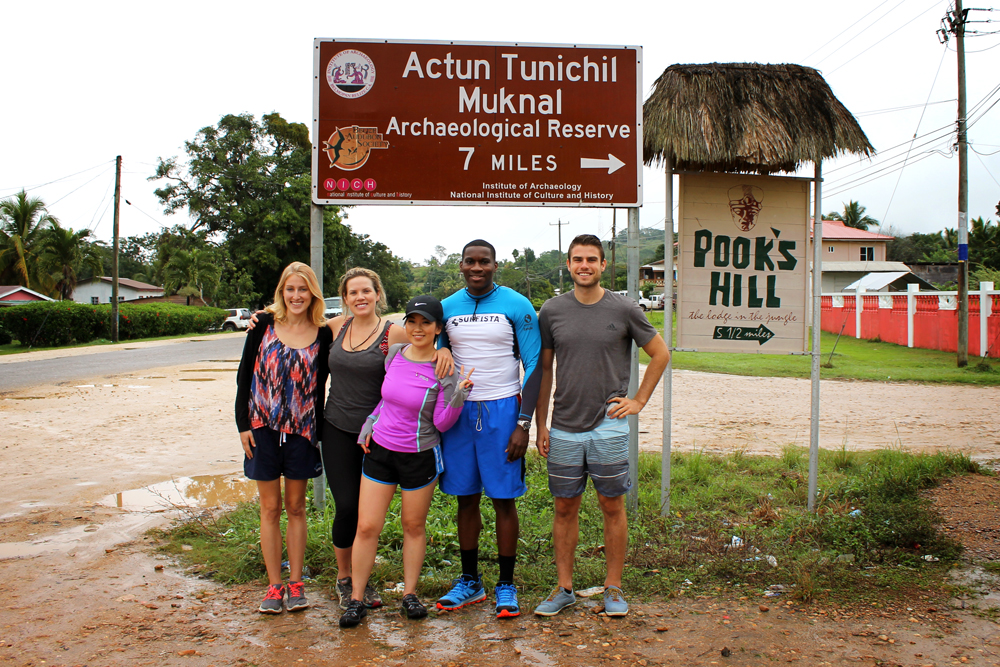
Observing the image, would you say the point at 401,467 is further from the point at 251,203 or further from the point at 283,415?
the point at 251,203

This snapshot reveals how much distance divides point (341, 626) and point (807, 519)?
3038 mm

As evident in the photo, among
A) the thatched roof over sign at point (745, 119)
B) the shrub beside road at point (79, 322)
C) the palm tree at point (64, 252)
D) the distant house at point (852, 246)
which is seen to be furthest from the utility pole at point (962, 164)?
the palm tree at point (64, 252)

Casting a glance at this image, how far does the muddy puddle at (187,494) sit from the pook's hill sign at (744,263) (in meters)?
3.90

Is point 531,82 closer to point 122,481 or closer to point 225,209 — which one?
point 122,481

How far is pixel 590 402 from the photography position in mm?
3459

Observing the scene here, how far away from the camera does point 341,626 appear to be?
10.8 ft

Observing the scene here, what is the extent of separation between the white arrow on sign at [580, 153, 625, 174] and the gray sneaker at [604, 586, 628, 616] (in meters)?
2.73

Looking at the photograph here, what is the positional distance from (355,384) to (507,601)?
4.30ft

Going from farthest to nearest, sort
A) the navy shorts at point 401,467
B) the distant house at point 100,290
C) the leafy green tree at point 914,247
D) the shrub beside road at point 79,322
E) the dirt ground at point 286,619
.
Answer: the leafy green tree at point 914,247
the distant house at point 100,290
the shrub beside road at point 79,322
the navy shorts at point 401,467
the dirt ground at point 286,619

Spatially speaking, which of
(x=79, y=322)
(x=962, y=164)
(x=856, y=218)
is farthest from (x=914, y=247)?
(x=79, y=322)

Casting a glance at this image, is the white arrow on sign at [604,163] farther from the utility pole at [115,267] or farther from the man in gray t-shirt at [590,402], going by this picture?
the utility pole at [115,267]

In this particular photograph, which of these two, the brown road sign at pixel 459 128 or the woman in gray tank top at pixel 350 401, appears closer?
the woman in gray tank top at pixel 350 401

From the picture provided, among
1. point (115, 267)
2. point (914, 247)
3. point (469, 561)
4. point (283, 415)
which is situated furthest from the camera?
point (914, 247)

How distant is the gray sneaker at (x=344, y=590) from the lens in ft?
11.5
